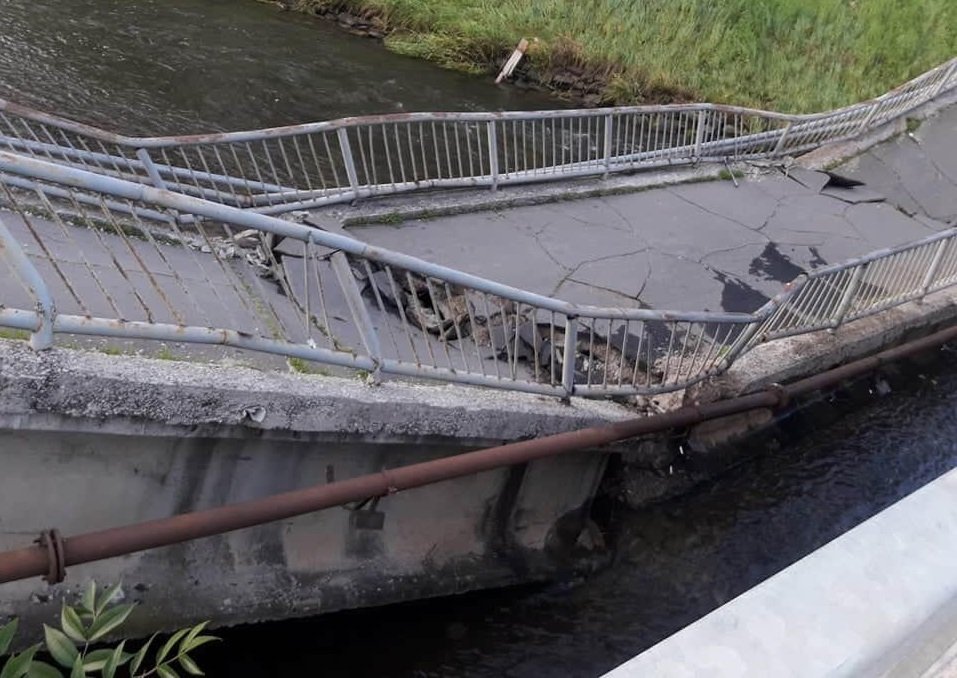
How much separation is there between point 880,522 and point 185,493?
3667mm

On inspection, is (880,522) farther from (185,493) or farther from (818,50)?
(818,50)

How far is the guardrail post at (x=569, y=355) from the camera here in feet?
17.9

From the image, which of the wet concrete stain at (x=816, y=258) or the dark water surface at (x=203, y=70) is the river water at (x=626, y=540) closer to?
the dark water surface at (x=203, y=70)

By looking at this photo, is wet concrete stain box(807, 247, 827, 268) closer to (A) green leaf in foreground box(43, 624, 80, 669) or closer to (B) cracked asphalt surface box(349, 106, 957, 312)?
(B) cracked asphalt surface box(349, 106, 957, 312)

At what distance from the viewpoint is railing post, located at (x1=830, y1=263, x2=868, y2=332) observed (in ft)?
23.0

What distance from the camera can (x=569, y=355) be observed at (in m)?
5.55

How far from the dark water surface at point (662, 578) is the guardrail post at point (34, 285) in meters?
2.16

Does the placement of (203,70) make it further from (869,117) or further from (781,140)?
(869,117)

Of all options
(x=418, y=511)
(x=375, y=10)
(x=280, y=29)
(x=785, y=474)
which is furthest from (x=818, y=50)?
(x=418, y=511)

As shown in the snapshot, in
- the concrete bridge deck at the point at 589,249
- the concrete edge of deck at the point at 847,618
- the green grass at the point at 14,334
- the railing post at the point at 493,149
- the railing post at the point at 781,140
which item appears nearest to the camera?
the concrete edge of deck at the point at 847,618

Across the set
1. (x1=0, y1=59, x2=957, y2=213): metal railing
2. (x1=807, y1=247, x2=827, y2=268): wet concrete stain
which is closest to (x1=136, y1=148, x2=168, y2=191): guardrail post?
(x1=0, y1=59, x2=957, y2=213): metal railing

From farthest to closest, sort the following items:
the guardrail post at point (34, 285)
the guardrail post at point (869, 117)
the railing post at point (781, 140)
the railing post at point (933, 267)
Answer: the guardrail post at point (869, 117)
the railing post at point (781, 140)
the railing post at point (933, 267)
the guardrail post at point (34, 285)

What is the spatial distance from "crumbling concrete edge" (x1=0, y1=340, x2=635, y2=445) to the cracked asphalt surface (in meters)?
2.24

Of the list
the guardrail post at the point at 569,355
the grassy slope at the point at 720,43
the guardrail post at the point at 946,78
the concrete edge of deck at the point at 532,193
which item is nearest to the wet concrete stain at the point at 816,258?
the concrete edge of deck at the point at 532,193
